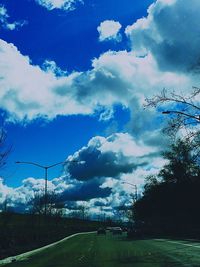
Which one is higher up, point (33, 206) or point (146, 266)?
point (33, 206)

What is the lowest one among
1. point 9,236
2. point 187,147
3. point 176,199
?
point 9,236

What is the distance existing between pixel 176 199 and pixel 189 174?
5.71m

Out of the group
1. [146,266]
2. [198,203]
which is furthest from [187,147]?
[198,203]

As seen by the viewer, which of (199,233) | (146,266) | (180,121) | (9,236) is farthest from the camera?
(199,233)

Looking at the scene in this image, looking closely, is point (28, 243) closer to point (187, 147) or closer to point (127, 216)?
point (187, 147)

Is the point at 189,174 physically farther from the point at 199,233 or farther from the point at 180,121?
the point at 180,121

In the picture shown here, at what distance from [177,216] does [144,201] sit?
19239 millimetres

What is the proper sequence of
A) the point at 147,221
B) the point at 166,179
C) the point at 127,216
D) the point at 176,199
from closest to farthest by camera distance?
1. the point at 176,199
2. the point at 166,179
3. the point at 147,221
4. the point at 127,216

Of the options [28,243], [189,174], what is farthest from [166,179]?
[28,243]

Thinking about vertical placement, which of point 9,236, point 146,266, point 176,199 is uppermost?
point 176,199

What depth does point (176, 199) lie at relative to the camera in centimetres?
9425

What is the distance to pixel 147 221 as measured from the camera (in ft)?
450

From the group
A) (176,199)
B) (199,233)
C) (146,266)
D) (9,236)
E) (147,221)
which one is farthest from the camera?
(147,221)

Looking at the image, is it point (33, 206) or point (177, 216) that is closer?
point (177, 216)
